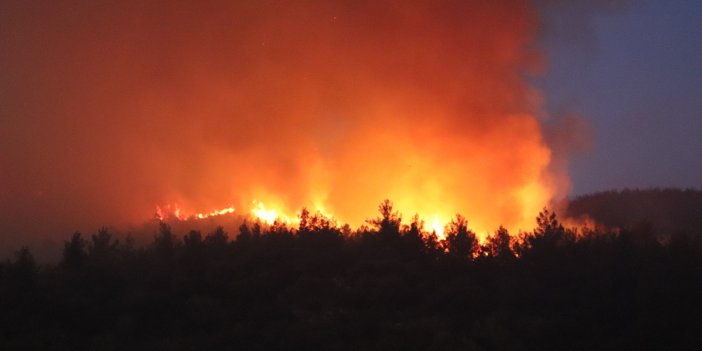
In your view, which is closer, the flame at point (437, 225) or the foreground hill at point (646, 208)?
the flame at point (437, 225)

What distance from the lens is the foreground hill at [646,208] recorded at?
2845cm

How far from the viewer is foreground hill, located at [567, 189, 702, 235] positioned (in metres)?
28.5

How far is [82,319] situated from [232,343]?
4.34 metres

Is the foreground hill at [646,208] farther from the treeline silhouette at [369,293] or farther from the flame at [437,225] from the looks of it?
the treeline silhouette at [369,293]

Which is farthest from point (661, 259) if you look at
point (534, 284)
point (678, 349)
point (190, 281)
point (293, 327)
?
point (190, 281)

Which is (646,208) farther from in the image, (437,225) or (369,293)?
(369,293)

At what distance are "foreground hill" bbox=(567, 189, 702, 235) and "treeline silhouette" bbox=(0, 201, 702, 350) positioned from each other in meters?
8.18

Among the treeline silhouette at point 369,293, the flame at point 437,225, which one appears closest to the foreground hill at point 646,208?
the flame at point 437,225

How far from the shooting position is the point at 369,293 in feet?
56.0

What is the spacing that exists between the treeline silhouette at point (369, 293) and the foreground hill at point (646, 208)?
818 centimetres

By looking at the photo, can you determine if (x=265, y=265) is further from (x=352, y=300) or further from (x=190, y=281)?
(x=352, y=300)

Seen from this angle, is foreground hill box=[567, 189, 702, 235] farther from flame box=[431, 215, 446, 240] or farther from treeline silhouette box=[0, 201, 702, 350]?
treeline silhouette box=[0, 201, 702, 350]

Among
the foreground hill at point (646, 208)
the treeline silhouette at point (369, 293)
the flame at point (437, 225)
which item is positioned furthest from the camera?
the foreground hill at point (646, 208)

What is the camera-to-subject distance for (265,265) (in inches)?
755
